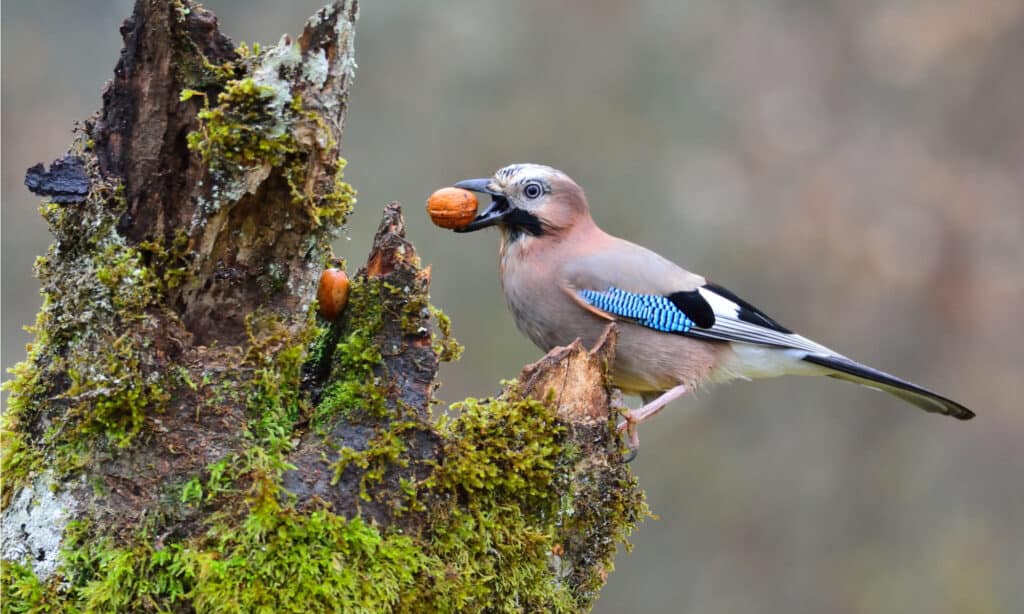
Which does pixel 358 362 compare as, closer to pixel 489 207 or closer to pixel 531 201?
pixel 489 207

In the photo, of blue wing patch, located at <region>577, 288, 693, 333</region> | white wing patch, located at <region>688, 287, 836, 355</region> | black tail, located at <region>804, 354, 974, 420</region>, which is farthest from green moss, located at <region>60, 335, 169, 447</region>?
black tail, located at <region>804, 354, 974, 420</region>

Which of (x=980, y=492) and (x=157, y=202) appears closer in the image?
(x=157, y=202)

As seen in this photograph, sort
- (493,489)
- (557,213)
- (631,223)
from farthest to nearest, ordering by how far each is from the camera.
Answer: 1. (631,223)
2. (557,213)
3. (493,489)

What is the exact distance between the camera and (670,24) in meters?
9.16

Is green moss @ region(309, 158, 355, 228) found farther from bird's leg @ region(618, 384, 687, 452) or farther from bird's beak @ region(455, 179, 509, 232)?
bird's beak @ region(455, 179, 509, 232)

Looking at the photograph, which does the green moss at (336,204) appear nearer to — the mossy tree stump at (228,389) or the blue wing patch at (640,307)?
the mossy tree stump at (228,389)

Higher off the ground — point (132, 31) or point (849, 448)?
point (849, 448)

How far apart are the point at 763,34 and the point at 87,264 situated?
717cm

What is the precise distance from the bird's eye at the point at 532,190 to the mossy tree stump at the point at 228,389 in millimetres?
1875

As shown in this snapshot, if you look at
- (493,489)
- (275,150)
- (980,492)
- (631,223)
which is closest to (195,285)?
(275,150)

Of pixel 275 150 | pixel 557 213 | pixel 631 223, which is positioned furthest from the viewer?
pixel 631 223

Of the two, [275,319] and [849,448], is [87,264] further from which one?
[849,448]

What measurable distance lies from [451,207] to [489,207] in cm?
48

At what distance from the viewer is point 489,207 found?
5.27 m
